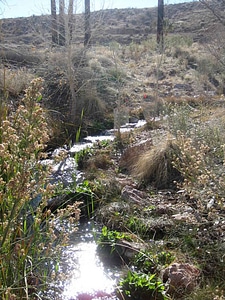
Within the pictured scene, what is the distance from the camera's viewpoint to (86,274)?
355cm

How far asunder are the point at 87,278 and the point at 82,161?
300 cm

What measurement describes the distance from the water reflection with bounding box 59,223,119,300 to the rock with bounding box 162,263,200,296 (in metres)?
0.47

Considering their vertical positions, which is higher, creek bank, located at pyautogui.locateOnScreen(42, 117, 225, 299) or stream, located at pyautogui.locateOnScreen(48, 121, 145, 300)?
creek bank, located at pyautogui.locateOnScreen(42, 117, 225, 299)

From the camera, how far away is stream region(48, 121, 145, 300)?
3.21m

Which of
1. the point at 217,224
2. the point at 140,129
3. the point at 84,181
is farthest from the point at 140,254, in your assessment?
the point at 140,129

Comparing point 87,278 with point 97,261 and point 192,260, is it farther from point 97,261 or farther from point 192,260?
point 192,260

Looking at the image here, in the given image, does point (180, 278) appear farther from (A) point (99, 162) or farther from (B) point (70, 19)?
(B) point (70, 19)

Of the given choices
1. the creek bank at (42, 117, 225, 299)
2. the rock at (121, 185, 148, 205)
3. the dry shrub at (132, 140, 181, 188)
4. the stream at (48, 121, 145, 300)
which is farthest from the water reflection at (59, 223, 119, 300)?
the dry shrub at (132, 140, 181, 188)

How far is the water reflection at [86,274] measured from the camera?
3.21 meters

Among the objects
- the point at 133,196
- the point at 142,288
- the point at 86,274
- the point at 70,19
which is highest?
the point at 70,19

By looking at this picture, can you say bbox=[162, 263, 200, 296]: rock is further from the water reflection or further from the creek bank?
the water reflection

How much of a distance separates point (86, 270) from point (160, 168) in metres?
2.26

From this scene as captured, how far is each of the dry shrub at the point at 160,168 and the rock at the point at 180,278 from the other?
227 centimetres

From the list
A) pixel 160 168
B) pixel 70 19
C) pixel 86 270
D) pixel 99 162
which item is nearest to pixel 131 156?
pixel 99 162
